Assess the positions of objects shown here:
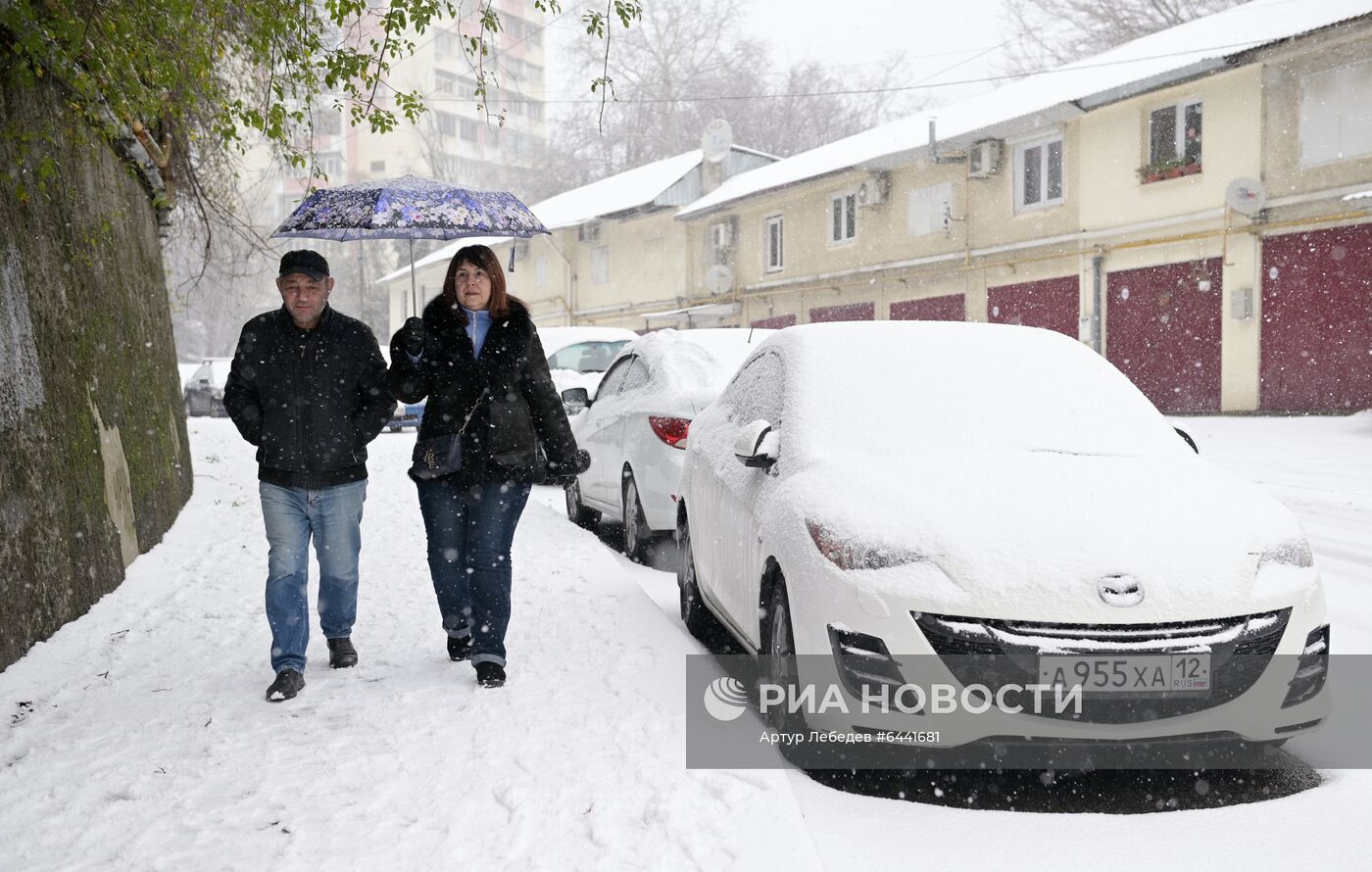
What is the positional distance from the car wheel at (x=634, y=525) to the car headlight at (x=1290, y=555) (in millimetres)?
4829

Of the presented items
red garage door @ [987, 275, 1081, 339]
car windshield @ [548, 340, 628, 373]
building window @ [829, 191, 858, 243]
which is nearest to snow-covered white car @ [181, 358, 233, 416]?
building window @ [829, 191, 858, 243]

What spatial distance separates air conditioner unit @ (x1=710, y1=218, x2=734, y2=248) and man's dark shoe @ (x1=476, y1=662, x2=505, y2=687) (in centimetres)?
3023

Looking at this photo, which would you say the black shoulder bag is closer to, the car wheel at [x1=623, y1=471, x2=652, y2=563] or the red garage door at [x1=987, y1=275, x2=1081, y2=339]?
the car wheel at [x1=623, y1=471, x2=652, y2=563]

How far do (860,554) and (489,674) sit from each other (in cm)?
184

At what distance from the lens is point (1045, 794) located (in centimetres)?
376

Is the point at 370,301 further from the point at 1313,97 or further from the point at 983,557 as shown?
the point at 983,557

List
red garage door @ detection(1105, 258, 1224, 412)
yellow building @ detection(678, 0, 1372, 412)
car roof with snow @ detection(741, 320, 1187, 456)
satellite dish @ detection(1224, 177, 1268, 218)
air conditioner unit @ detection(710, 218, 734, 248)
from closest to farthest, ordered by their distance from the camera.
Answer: car roof with snow @ detection(741, 320, 1187, 456) → yellow building @ detection(678, 0, 1372, 412) → satellite dish @ detection(1224, 177, 1268, 218) → red garage door @ detection(1105, 258, 1224, 412) → air conditioner unit @ detection(710, 218, 734, 248)

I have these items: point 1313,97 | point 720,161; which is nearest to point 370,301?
point 720,161

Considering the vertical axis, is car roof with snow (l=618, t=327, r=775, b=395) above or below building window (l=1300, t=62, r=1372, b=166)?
below

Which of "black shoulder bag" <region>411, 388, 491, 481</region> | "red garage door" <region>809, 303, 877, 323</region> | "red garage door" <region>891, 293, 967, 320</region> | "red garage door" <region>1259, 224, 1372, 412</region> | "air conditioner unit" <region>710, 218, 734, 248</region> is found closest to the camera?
"black shoulder bag" <region>411, 388, 491, 481</region>

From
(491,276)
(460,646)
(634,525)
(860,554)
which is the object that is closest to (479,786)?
(860,554)

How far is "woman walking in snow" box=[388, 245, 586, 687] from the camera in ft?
15.2

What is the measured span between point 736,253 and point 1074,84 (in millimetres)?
12936

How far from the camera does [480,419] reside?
15.3 feet
